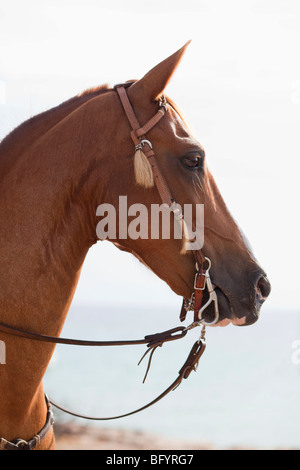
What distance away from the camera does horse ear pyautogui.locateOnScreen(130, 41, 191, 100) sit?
3041mm

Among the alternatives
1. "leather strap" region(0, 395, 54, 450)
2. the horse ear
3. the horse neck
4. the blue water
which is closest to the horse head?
the horse ear

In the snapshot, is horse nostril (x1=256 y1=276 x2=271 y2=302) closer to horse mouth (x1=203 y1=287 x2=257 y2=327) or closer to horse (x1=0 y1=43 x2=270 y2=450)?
horse (x1=0 y1=43 x2=270 y2=450)

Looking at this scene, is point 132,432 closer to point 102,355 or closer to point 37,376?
point 37,376

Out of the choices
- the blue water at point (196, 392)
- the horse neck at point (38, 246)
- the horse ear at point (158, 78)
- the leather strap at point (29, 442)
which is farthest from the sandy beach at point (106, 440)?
the horse ear at point (158, 78)

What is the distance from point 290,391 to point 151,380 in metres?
12.5

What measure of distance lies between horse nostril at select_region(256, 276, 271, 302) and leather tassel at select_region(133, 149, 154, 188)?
0.86 m

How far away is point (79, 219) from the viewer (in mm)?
3078

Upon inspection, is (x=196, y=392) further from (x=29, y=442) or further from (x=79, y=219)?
(x=79, y=219)

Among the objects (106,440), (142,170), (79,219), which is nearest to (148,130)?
(142,170)

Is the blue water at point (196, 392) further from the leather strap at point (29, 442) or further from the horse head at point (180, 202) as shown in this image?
the horse head at point (180, 202)

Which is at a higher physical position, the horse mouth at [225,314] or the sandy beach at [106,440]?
the horse mouth at [225,314]

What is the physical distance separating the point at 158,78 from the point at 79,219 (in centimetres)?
96

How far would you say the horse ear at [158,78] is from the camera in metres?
3.04
